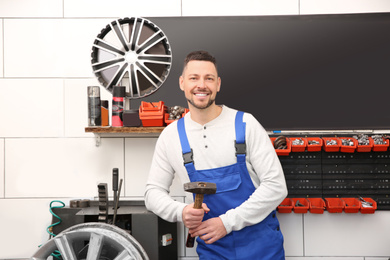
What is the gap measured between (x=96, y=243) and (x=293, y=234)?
130cm

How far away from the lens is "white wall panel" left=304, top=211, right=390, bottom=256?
2.53m

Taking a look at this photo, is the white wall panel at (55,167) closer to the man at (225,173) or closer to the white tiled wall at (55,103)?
the white tiled wall at (55,103)

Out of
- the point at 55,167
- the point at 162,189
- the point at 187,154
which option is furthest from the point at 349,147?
the point at 55,167

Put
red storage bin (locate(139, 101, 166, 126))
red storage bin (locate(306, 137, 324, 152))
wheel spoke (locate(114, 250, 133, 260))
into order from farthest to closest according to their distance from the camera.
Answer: red storage bin (locate(306, 137, 324, 152)) < red storage bin (locate(139, 101, 166, 126)) < wheel spoke (locate(114, 250, 133, 260))

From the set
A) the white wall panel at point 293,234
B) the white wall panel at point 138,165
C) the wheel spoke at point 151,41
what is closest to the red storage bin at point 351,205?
the white wall panel at point 293,234

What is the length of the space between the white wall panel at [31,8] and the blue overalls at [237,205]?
1356 millimetres

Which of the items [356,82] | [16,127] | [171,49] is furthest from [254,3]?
[16,127]

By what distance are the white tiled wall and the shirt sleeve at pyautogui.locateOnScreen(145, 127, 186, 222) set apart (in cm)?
60

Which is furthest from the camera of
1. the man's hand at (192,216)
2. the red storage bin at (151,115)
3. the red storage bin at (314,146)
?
the red storage bin at (314,146)

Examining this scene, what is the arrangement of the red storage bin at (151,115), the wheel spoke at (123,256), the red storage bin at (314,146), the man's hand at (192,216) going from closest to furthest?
the man's hand at (192,216) → the wheel spoke at (123,256) → the red storage bin at (151,115) → the red storage bin at (314,146)

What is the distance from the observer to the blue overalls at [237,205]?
6.06 ft

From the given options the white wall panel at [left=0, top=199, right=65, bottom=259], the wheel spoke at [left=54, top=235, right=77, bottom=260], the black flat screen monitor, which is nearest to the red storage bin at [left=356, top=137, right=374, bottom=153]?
the black flat screen monitor

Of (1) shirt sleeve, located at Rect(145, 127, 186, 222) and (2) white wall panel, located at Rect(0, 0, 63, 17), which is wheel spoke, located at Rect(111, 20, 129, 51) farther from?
(1) shirt sleeve, located at Rect(145, 127, 186, 222)

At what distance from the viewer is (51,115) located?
2.57m
